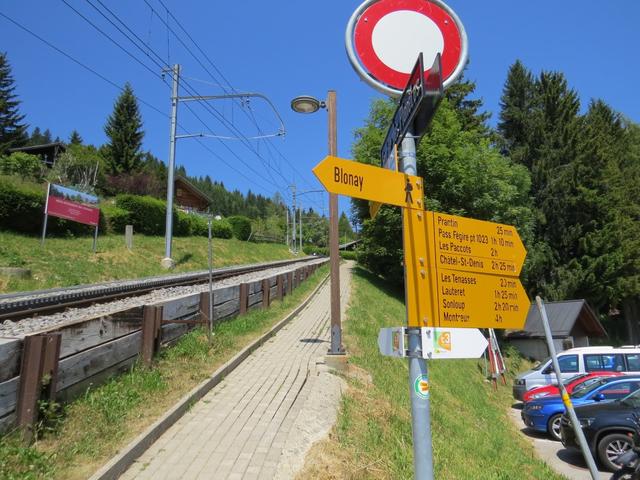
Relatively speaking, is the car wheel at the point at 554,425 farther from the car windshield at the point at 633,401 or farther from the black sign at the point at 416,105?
the black sign at the point at 416,105

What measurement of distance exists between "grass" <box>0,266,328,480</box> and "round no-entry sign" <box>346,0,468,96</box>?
4.02m

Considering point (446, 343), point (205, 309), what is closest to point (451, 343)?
point (446, 343)

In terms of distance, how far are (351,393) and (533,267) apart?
105 feet

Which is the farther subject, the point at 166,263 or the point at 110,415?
the point at 166,263

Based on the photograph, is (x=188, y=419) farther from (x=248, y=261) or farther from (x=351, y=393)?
(x=248, y=261)

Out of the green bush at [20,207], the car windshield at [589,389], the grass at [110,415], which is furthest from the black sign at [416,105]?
the green bush at [20,207]

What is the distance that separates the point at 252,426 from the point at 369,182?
4.33 meters

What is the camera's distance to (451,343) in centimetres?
227

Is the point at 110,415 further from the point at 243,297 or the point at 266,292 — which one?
the point at 266,292

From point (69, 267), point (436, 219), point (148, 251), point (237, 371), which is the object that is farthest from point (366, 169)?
point (148, 251)

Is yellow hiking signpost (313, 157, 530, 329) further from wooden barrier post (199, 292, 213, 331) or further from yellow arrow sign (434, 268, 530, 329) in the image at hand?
wooden barrier post (199, 292, 213, 331)

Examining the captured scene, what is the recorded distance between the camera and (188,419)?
5.70m

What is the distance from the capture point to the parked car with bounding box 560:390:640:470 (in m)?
8.74

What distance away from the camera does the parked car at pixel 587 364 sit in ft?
53.5
